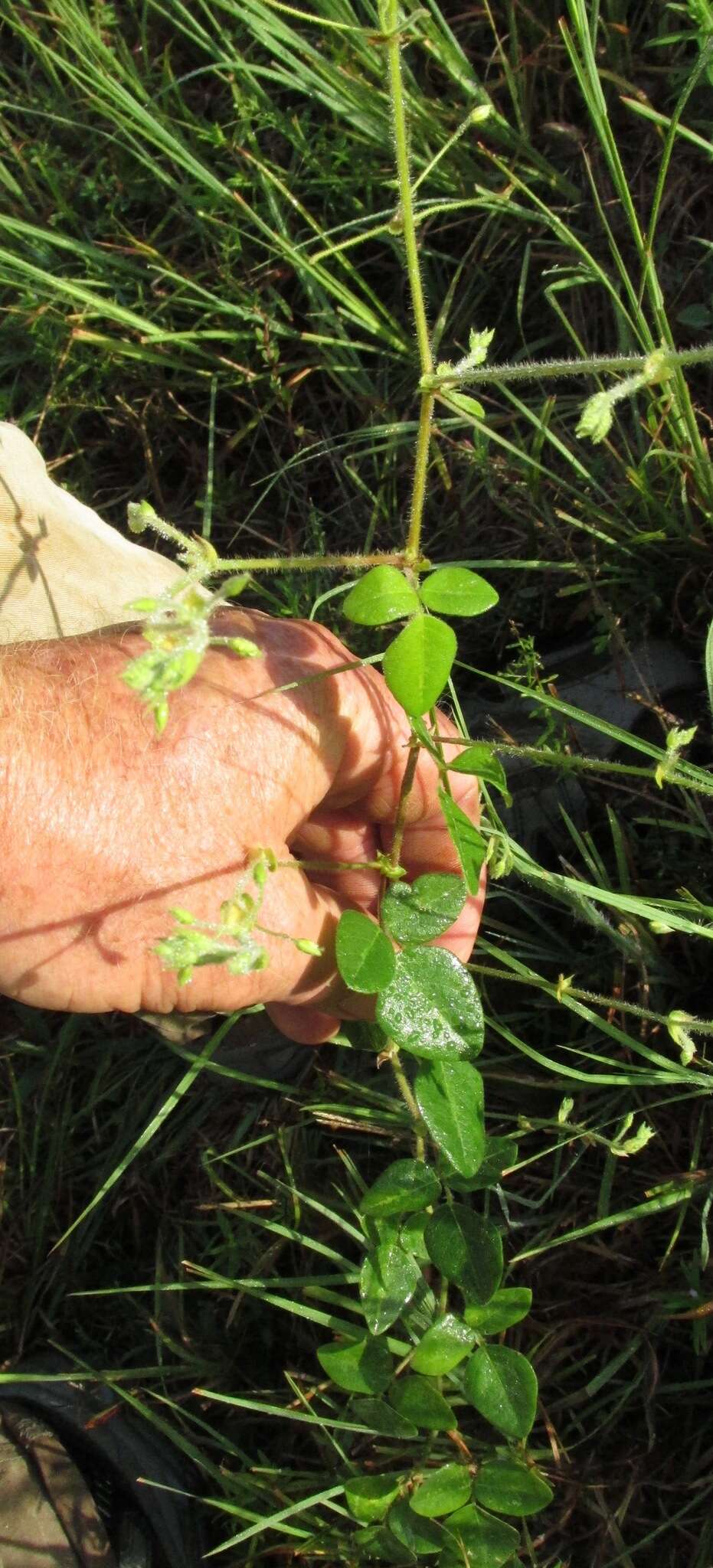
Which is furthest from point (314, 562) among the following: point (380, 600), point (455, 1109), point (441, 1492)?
point (441, 1492)

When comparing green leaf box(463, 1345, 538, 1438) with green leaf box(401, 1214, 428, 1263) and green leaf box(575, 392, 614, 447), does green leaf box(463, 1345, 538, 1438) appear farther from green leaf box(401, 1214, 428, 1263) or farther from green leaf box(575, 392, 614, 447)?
green leaf box(575, 392, 614, 447)

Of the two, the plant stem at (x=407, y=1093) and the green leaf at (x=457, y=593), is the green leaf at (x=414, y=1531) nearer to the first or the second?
the plant stem at (x=407, y=1093)

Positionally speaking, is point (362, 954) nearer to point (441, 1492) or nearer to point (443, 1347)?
point (443, 1347)

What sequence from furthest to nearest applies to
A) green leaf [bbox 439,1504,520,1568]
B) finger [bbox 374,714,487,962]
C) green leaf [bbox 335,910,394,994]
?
finger [bbox 374,714,487,962]
green leaf [bbox 439,1504,520,1568]
green leaf [bbox 335,910,394,994]

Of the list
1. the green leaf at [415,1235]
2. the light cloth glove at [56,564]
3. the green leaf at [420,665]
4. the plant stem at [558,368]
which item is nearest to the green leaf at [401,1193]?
the green leaf at [415,1235]

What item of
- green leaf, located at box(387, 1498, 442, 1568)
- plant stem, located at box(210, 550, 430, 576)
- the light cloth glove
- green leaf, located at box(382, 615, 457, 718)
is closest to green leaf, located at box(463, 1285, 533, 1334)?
green leaf, located at box(387, 1498, 442, 1568)

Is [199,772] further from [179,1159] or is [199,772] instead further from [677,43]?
[677,43]
